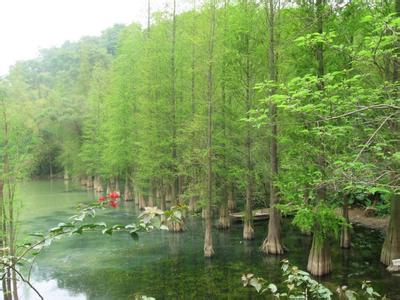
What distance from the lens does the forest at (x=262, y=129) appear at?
16.4 ft

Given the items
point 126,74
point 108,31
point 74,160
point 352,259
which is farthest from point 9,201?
point 108,31

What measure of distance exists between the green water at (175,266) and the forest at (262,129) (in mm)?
176

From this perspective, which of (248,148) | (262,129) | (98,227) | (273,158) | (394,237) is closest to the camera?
(98,227)

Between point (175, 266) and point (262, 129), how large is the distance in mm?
6045

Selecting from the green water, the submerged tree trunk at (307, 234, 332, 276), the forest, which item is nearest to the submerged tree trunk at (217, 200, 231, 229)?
the forest

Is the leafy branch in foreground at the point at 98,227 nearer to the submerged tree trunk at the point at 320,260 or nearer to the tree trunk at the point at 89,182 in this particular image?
the submerged tree trunk at the point at 320,260

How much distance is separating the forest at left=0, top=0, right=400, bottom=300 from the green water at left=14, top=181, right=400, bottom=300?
18 cm

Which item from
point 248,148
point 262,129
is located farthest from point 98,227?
point 248,148

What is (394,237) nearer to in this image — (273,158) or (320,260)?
(320,260)

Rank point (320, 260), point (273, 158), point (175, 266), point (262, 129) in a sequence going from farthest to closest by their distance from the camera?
point (262, 129) < point (273, 158) < point (175, 266) < point (320, 260)

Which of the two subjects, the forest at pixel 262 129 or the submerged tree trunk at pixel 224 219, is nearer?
the forest at pixel 262 129

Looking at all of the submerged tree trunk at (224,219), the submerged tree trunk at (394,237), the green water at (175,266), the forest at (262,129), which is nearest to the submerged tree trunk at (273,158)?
the forest at (262,129)

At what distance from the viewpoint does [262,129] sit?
47.6 feet

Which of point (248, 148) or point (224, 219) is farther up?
point (248, 148)
